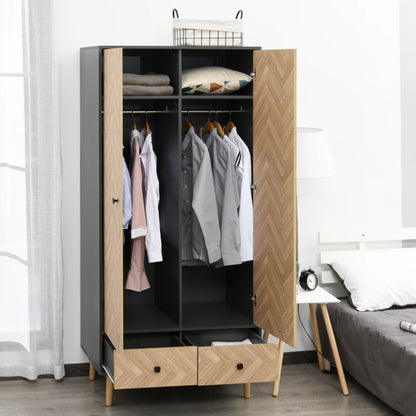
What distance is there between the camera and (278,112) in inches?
151

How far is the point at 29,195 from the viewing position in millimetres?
4371

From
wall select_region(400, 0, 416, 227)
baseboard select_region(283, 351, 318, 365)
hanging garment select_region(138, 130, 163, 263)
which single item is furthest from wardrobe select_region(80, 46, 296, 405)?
wall select_region(400, 0, 416, 227)

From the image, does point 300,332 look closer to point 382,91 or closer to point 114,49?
point 382,91

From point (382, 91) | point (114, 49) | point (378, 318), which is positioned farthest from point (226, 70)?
point (378, 318)

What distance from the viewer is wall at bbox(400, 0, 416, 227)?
500cm

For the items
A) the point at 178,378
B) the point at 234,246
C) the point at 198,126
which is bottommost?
the point at 178,378

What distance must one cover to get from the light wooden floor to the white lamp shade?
1.20 m

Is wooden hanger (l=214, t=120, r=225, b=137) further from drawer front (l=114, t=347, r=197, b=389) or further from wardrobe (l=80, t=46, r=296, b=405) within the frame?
drawer front (l=114, t=347, r=197, b=389)

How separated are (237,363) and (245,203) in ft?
2.75

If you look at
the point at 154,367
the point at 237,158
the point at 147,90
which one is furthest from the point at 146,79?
the point at 154,367

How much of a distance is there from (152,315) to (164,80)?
1298 mm

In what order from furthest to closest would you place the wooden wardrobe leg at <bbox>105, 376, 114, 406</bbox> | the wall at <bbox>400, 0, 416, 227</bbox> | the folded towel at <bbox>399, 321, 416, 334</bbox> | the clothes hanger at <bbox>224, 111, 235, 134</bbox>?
the wall at <bbox>400, 0, 416, 227</bbox> < the clothes hanger at <bbox>224, 111, 235, 134</bbox> < the wooden wardrobe leg at <bbox>105, 376, 114, 406</bbox> < the folded towel at <bbox>399, 321, 416, 334</bbox>

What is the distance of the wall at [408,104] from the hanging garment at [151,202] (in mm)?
1858

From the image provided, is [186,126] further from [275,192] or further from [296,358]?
[296,358]
